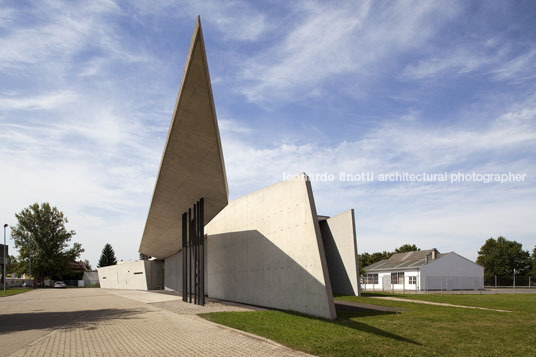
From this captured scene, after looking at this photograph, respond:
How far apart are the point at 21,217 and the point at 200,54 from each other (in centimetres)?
5872

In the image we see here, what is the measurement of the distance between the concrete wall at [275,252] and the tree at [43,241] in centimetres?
4337

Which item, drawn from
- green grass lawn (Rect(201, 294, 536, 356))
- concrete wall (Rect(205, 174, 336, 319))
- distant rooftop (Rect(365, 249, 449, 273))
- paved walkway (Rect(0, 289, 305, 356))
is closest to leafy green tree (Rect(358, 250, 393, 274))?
distant rooftop (Rect(365, 249, 449, 273))

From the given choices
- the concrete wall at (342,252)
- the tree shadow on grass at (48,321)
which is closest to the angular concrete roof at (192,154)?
the tree shadow on grass at (48,321)

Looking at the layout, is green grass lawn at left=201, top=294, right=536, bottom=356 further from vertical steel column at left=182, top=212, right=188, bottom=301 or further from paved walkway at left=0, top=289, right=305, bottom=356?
vertical steel column at left=182, top=212, right=188, bottom=301

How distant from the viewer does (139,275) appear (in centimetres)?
4272

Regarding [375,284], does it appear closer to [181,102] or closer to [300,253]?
[300,253]

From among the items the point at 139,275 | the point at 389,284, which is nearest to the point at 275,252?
the point at 389,284

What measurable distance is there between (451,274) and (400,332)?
1320 inches

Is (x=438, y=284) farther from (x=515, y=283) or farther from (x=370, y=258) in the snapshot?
(x=370, y=258)

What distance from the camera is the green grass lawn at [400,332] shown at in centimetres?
788

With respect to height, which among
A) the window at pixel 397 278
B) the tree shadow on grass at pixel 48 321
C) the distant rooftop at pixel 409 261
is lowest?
the window at pixel 397 278

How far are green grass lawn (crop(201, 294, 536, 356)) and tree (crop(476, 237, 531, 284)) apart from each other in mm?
58127

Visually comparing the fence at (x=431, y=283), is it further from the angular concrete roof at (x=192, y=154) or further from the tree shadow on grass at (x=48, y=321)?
the tree shadow on grass at (x=48, y=321)

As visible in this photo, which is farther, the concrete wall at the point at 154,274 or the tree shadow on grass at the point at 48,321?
the concrete wall at the point at 154,274
